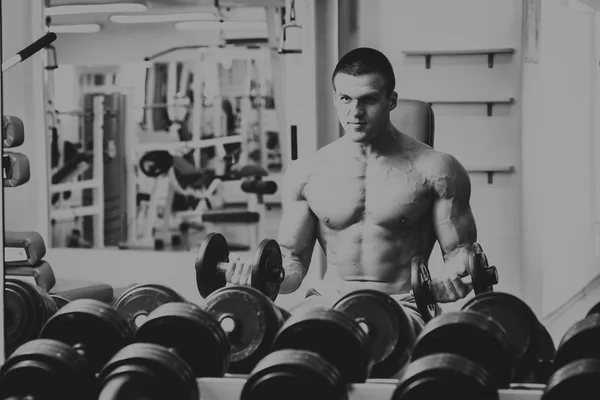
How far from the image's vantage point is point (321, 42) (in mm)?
4867

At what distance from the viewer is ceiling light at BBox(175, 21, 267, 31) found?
541 centimetres

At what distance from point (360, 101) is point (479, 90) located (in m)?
2.27

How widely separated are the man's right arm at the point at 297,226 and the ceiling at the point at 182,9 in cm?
270

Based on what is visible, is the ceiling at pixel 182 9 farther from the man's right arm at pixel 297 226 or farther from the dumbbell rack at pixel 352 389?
the dumbbell rack at pixel 352 389

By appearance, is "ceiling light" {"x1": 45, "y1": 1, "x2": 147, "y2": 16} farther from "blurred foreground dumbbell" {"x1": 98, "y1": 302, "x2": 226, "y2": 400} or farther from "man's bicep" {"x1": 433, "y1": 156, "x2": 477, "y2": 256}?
"blurred foreground dumbbell" {"x1": 98, "y1": 302, "x2": 226, "y2": 400}

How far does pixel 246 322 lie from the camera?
5.92 ft

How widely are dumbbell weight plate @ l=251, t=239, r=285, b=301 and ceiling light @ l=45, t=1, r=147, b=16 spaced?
3835 millimetres

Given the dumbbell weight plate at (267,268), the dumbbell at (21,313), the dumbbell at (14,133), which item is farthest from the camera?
the dumbbell at (14,133)

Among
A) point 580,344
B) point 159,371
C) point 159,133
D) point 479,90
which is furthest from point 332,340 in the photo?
point 159,133

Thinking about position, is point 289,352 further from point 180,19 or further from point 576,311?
point 180,19

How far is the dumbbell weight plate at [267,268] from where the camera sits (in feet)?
7.05

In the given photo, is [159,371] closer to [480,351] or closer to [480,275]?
[480,351]

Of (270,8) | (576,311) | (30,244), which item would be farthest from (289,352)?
(270,8)

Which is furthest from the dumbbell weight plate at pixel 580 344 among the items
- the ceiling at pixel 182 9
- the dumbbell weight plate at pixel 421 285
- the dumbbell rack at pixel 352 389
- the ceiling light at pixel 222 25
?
the ceiling light at pixel 222 25
